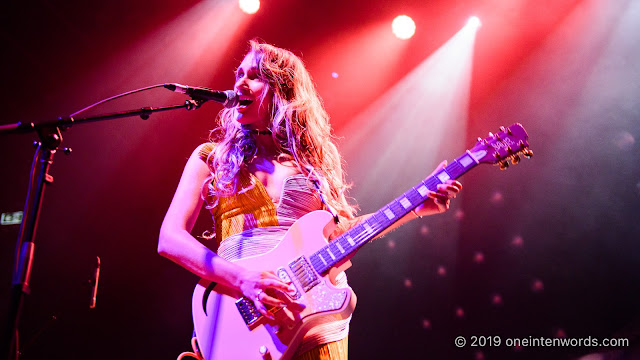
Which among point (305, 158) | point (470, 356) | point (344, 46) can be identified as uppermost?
point (344, 46)

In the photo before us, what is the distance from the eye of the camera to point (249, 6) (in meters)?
4.59

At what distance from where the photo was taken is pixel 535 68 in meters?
4.50

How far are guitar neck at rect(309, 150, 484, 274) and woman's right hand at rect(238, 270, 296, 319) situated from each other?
196mm

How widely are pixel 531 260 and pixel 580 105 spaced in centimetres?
166

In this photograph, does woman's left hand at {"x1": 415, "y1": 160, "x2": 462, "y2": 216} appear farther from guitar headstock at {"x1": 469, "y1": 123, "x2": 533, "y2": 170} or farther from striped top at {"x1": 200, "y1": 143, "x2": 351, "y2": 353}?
striped top at {"x1": 200, "y1": 143, "x2": 351, "y2": 353}

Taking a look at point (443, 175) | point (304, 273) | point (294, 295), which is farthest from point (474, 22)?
point (294, 295)

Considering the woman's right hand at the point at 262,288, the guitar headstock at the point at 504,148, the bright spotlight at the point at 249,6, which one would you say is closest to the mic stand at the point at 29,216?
the woman's right hand at the point at 262,288

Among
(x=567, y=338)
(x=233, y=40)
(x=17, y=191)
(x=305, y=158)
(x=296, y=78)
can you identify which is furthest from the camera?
(x=233, y=40)

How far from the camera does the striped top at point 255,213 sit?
213 cm

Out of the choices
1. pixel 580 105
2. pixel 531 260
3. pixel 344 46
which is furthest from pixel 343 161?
pixel 580 105

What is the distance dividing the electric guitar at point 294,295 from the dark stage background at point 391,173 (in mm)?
2261

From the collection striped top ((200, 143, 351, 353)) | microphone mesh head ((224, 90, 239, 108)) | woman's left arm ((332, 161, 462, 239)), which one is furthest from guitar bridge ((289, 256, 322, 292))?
microphone mesh head ((224, 90, 239, 108))

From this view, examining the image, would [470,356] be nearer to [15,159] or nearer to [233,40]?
[233,40]

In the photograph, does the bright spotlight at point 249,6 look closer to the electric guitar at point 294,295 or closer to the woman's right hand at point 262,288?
the electric guitar at point 294,295
